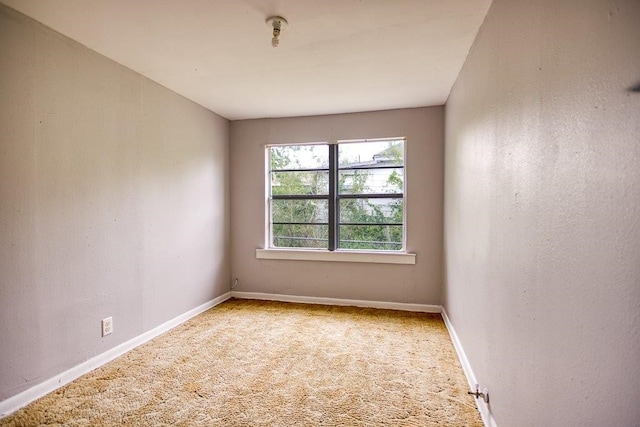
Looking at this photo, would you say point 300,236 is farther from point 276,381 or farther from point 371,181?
point 276,381

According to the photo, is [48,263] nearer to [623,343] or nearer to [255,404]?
[255,404]

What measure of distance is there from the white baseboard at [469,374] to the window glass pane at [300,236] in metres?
1.69

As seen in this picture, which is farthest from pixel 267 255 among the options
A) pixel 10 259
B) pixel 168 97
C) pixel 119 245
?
pixel 10 259

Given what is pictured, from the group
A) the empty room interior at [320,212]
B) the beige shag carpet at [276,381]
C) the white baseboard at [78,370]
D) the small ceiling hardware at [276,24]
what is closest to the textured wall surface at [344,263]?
the empty room interior at [320,212]

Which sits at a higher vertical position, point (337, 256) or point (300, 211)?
point (300, 211)

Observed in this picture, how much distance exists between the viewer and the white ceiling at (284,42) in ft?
5.85

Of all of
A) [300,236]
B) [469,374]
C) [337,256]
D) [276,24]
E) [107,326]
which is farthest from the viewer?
[300,236]

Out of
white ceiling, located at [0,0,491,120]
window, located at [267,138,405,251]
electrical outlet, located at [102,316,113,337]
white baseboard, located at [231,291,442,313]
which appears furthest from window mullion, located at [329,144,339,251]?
electrical outlet, located at [102,316,113,337]

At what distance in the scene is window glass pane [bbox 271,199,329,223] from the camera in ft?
13.0

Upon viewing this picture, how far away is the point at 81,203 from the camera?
2.19m

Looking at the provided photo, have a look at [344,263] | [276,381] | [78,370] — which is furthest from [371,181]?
[78,370]

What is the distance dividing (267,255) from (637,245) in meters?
3.66

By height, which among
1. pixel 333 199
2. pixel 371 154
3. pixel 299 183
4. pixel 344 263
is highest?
pixel 371 154

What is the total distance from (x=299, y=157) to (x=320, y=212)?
2.59 feet
